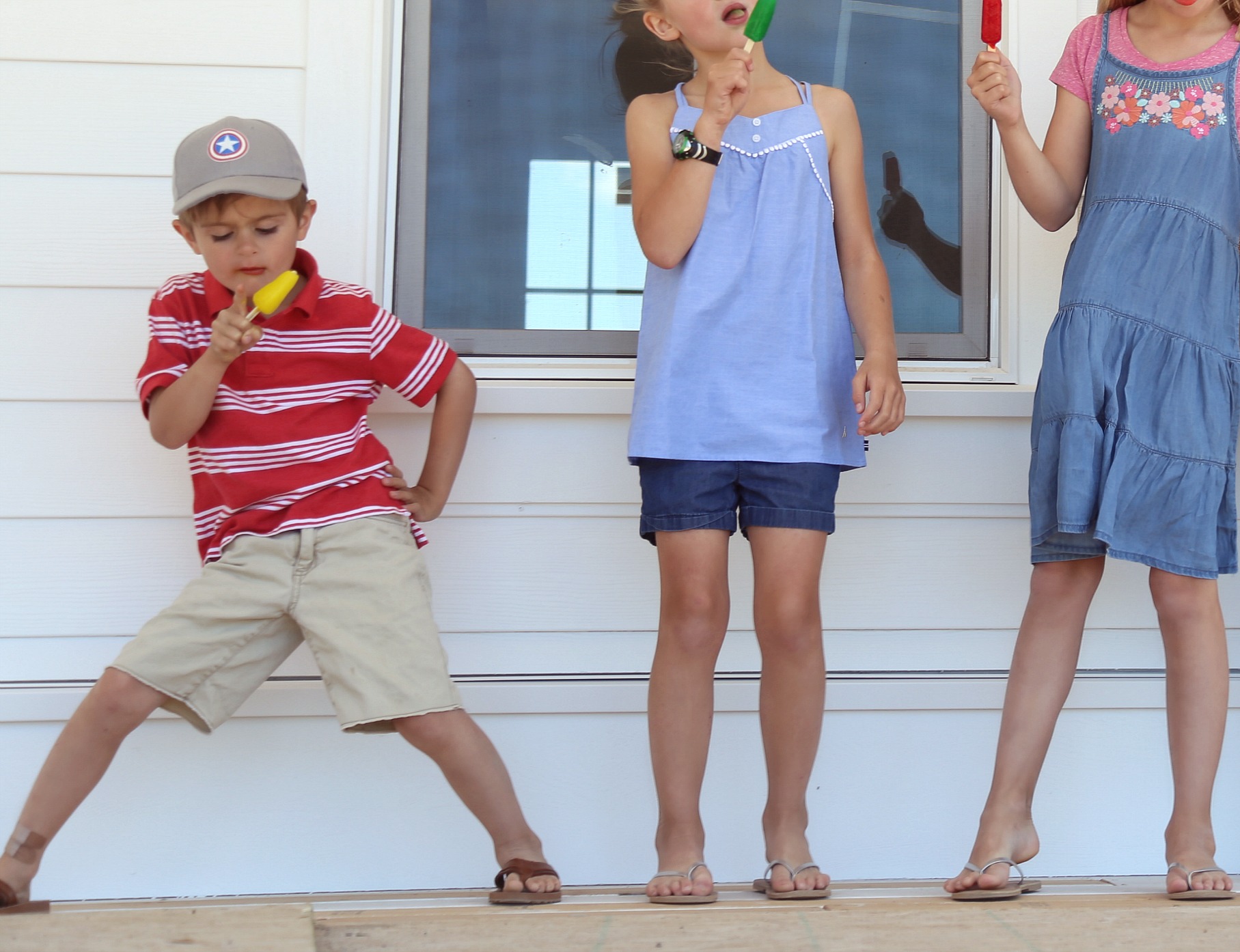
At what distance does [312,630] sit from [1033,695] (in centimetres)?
111

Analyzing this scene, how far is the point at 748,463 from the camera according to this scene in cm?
186

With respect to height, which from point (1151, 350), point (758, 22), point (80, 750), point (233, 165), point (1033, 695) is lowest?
point (80, 750)

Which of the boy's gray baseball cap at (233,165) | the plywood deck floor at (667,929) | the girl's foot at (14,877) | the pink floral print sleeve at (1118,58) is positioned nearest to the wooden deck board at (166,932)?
the plywood deck floor at (667,929)

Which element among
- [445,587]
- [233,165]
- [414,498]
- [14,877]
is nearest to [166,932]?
[14,877]

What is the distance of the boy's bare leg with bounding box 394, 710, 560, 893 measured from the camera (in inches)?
73.9

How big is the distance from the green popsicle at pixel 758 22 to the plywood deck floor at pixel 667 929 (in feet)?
3.99

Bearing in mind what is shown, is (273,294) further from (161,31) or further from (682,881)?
(682,881)

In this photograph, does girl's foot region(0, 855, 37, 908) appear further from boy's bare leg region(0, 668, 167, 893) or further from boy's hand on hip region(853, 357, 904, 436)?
boy's hand on hip region(853, 357, 904, 436)

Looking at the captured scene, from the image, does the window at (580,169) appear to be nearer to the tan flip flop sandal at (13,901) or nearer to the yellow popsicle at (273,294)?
the yellow popsicle at (273,294)

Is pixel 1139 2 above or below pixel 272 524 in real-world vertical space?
above

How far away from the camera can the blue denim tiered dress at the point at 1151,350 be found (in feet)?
5.93

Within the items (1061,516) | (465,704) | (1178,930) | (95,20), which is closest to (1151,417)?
(1061,516)

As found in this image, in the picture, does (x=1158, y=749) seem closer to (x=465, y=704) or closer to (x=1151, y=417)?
(x=1151, y=417)

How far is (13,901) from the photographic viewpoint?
1801 mm
